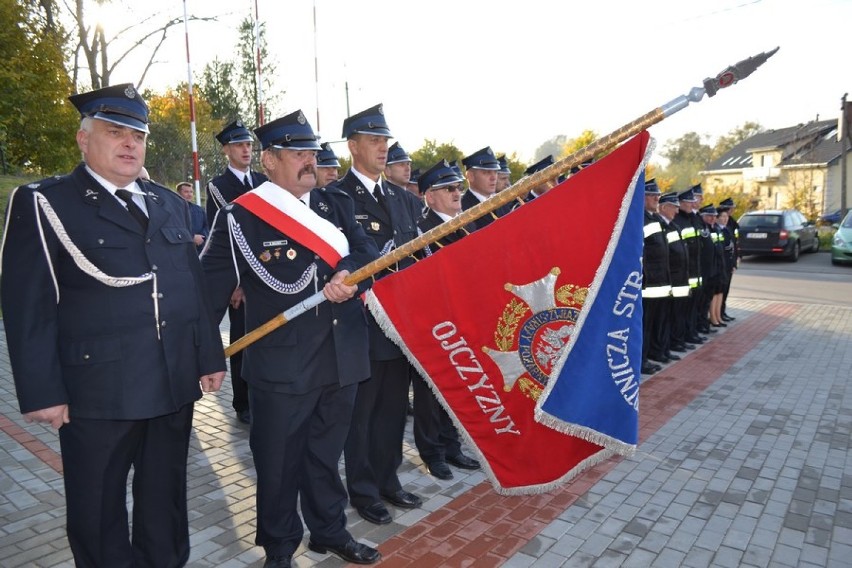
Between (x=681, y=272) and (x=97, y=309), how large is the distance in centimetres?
704

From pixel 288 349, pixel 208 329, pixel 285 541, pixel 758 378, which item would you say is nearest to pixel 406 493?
pixel 285 541

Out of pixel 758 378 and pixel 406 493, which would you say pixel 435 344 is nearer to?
pixel 406 493

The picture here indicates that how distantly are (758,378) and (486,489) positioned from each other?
432cm

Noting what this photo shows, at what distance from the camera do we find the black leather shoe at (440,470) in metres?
4.18

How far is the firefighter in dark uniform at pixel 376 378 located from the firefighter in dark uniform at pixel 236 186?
1.63 metres

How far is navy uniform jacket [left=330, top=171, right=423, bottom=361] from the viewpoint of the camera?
3.63 meters

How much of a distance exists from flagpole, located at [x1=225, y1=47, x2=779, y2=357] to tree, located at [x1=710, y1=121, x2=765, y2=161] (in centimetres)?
7181

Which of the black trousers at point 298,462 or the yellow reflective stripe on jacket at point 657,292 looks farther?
the yellow reflective stripe on jacket at point 657,292

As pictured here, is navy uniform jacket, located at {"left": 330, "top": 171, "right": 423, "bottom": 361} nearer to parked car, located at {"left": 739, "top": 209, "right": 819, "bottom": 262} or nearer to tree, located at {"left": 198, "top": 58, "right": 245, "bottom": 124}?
parked car, located at {"left": 739, "top": 209, "right": 819, "bottom": 262}

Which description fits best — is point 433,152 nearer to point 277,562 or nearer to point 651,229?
point 651,229

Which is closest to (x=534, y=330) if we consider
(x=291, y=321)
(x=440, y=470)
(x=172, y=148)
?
(x=291, y=321)

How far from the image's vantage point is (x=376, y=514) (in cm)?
353

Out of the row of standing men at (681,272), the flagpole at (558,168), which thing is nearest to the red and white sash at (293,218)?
the flagpole at (558,168)

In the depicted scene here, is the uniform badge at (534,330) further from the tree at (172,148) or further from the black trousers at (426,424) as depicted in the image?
the tree at (172,148)
